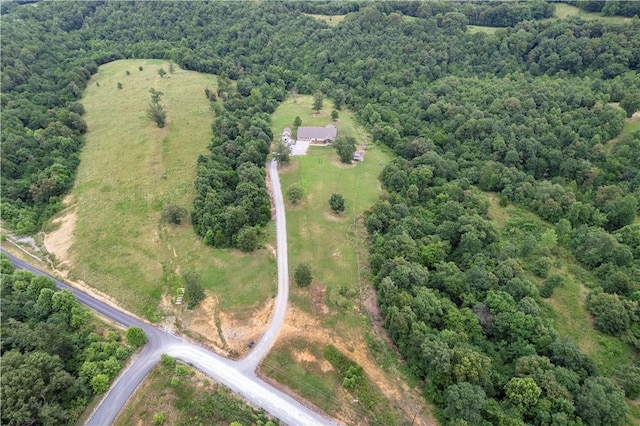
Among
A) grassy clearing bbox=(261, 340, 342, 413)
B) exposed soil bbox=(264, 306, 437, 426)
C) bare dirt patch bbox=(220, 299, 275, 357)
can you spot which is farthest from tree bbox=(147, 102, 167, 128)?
grassy clearing bbox=(261, 340, 342, 413)

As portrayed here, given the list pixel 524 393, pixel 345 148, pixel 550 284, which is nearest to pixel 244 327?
pixel 524 393

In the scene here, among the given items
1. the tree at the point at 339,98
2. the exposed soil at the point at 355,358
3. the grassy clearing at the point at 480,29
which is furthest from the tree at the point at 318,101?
the exposed soil at the point at 355,358

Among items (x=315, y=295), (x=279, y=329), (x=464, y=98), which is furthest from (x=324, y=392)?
(x=464, y=98)

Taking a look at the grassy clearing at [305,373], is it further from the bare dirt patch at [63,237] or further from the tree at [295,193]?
the bare dirt patch at [63,237]

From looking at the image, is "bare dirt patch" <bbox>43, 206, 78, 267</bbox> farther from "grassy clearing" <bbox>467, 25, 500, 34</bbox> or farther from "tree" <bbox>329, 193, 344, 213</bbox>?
"grassy clearing" <bbox>467, 25, 500, 34</bbox>

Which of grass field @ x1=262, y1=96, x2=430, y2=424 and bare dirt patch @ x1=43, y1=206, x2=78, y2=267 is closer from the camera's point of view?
grass field @ x1=262, y1=96, x2=430, y2=424

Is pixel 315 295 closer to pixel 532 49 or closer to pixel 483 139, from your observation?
pixel 483 139

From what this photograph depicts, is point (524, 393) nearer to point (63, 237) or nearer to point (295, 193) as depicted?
point (295, 193)
